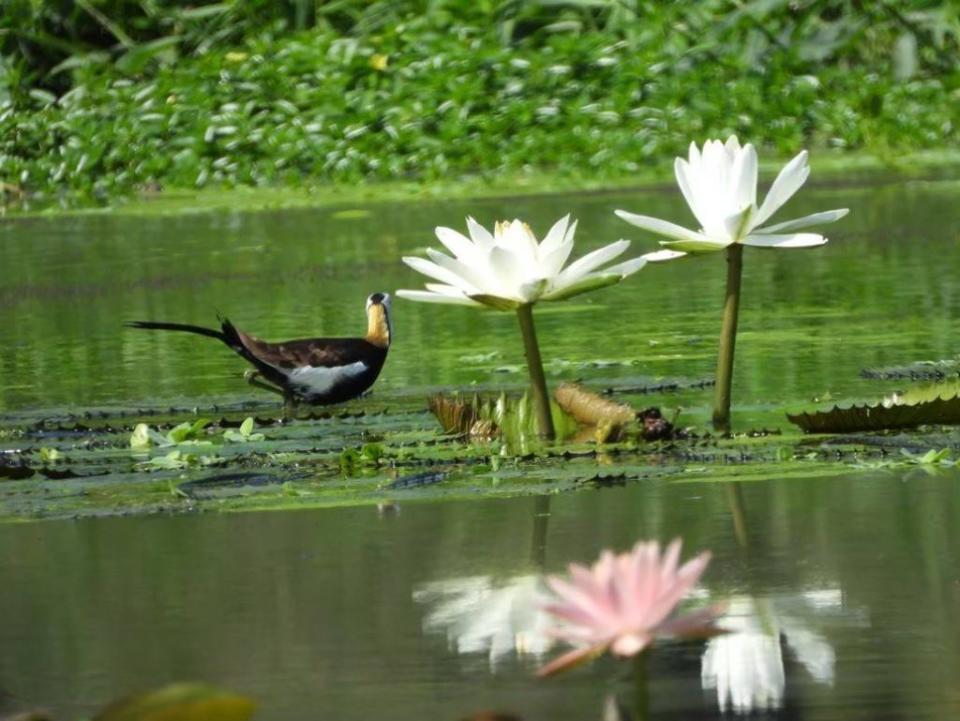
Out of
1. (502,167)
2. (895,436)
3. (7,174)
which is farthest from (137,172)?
(895,436)

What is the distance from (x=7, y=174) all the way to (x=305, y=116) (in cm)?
145

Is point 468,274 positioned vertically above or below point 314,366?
above

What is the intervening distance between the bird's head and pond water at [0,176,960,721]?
106mm

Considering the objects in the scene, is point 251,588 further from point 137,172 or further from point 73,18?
point 73,18

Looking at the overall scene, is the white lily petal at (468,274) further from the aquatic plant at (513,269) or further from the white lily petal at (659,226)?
the white lily petal at (659,226)

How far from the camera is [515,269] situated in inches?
150

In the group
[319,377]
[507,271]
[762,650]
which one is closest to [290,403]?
[319,377]

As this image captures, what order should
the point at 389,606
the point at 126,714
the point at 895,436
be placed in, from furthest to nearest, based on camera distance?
the point at 895,436, the point at 389,606, the point at 126,714

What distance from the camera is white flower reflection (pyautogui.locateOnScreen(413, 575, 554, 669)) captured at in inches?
99.3

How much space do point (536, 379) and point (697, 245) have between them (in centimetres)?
33

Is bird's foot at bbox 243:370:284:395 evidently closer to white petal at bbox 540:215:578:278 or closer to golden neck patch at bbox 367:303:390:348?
golden neck patch at bbox 367:303:390:348

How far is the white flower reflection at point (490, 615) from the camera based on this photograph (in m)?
2.52

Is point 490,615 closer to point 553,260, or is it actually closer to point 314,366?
point 553,260

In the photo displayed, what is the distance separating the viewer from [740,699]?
2252 millimetres
